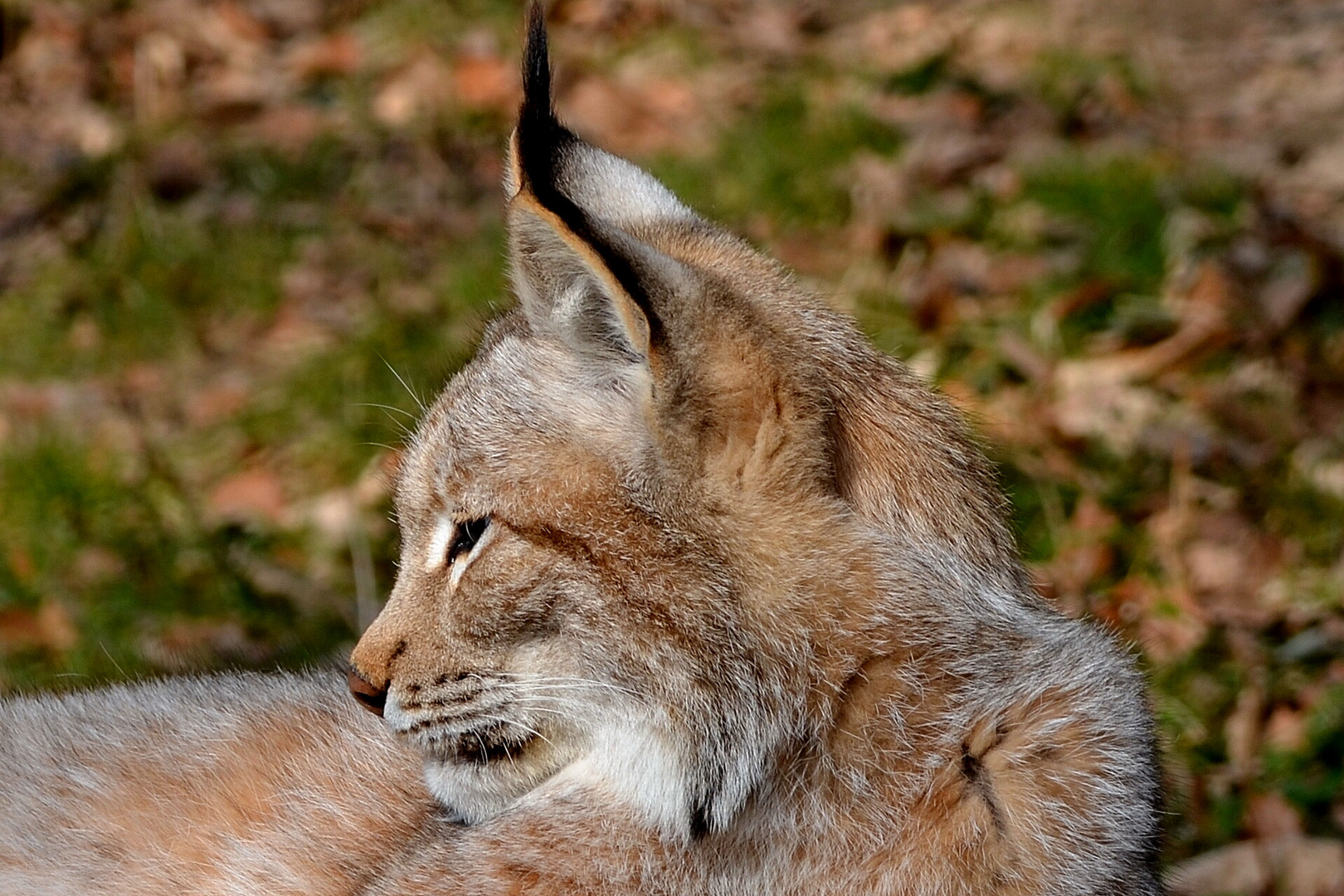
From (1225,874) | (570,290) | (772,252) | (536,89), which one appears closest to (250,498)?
(772,252)

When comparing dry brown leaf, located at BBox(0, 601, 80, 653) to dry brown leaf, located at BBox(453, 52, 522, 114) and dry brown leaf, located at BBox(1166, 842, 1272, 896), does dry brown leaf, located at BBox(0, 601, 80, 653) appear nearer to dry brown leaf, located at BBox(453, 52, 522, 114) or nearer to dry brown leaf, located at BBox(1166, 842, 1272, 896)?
dry brown leaf, located at BBox(1166, 842, 1272, 896)

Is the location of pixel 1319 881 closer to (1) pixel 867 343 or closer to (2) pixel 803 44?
(1) pixel 867 343

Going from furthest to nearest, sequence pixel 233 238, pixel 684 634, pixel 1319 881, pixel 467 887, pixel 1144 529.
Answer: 1. pixel 233 238
2. pixel 1144 529
3. pixel 1319 881
4. pixel 467 887
5. pixel 684 634

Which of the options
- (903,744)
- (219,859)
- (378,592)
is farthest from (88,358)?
(903,744)

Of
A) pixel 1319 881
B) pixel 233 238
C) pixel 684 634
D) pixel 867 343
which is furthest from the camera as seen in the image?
pixel 233 238

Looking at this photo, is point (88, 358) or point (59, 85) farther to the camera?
point (59, 85)

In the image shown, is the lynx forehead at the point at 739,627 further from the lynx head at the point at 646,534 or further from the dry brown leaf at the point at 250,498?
the dry brown leaf at the point at 250,498

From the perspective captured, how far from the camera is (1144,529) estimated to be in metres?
4.94

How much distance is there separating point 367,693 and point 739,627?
0.75 meters

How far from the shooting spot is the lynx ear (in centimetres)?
238

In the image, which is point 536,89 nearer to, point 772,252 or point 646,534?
point 646,534

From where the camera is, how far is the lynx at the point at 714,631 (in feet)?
8.43

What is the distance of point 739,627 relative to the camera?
8.48 feet

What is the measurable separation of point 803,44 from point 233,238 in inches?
142
